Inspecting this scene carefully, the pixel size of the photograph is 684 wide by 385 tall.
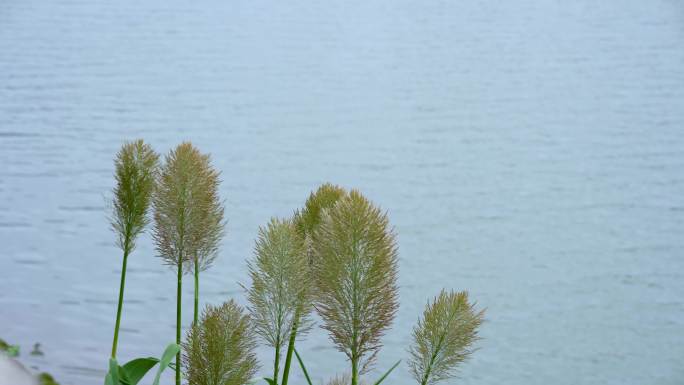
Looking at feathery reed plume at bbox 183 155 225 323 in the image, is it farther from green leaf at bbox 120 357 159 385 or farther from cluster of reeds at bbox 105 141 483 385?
green leaf at bbox 120 357 159 385

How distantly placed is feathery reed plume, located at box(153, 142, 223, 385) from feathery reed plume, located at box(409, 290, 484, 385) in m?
0.11

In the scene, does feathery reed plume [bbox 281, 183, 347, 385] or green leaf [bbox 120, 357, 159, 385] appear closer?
feathery reed plume [bbox 281, 183, 347, 385]

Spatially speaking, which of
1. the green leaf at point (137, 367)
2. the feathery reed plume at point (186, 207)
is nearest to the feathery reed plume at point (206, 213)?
the feathery reed plume at point (186, 207)

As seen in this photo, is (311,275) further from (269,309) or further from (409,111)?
(409,111)

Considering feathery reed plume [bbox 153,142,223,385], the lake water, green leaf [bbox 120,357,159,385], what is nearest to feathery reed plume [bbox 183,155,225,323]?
feathery reed plume [bbox 153,142,223,385]

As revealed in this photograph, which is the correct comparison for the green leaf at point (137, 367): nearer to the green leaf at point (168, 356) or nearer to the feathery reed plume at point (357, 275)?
the green leaf at point (168, 356)

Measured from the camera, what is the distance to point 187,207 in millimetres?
448

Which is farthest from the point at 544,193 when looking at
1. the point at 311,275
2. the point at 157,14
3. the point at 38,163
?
the point at 311,275

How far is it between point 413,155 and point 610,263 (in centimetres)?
78

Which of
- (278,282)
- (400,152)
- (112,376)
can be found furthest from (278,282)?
(400,152)

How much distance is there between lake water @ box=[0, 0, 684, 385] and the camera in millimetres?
2471

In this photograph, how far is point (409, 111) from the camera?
3521mm

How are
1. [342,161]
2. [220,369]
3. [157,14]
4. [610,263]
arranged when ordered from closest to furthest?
1. [220,369]
2. [610,263]
3. [342,161]
4. [157,14]

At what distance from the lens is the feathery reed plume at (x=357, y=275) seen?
36 centimetres
